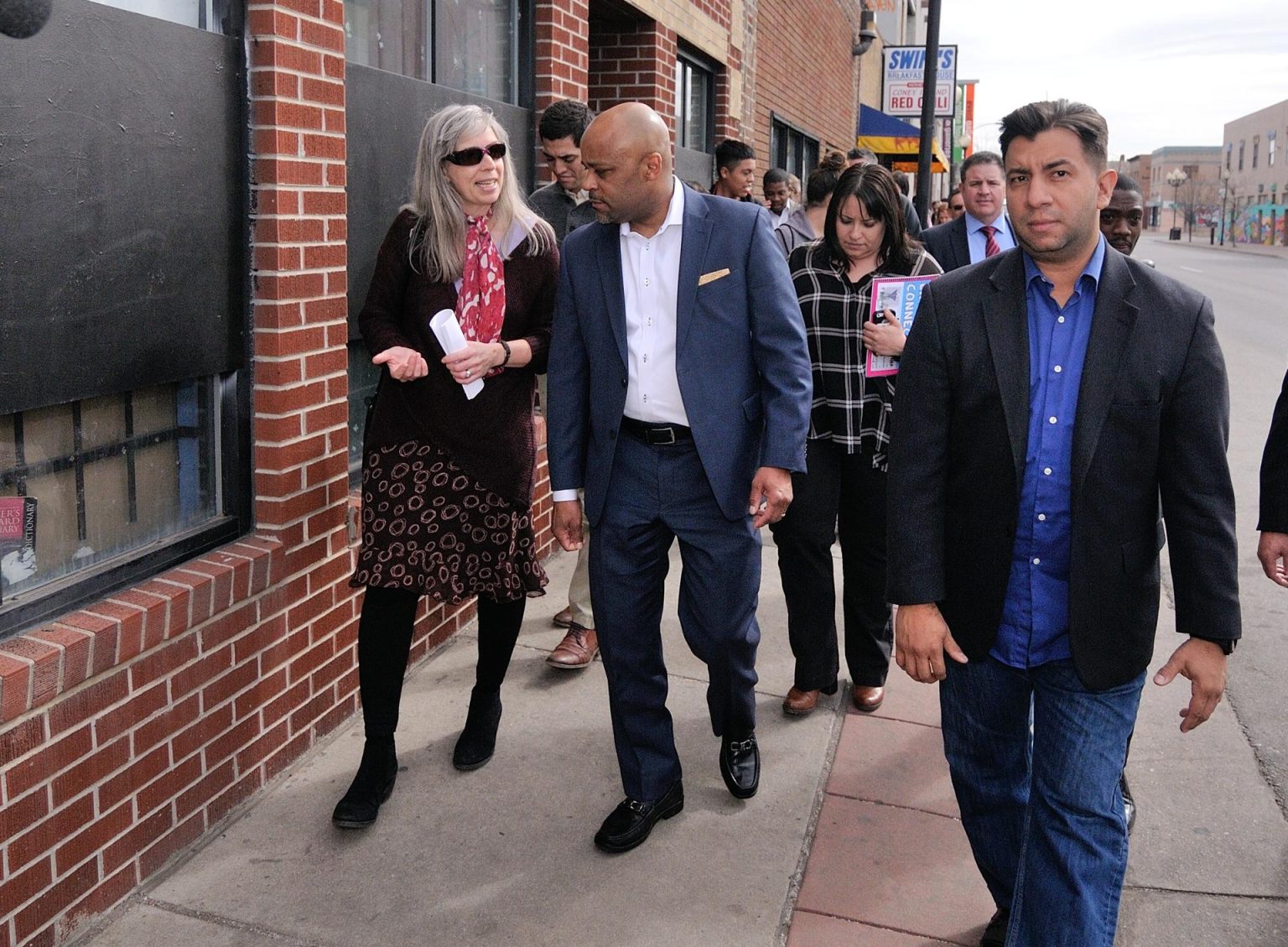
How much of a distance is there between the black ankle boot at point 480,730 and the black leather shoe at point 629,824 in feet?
2.01

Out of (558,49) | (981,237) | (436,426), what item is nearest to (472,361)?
(436,426)

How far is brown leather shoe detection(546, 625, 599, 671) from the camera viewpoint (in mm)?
5105

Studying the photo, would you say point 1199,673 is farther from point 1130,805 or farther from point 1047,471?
point 1130,805

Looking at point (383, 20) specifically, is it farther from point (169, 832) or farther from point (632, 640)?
point (169, 832)

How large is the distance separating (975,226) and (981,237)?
0.18ft

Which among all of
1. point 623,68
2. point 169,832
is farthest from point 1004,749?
point 623,68

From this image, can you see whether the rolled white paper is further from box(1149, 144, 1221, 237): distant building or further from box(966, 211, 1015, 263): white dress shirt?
box(1149, 144, 1221, 237): distant building

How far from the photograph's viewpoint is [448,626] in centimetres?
Result: 545

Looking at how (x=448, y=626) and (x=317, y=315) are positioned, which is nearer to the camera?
(x=317, y=315)

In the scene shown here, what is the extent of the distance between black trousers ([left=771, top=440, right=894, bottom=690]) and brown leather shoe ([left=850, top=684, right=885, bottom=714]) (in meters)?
0.02

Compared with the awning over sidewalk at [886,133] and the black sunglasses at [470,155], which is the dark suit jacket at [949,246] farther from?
the awning over sidewalk at [886,133]

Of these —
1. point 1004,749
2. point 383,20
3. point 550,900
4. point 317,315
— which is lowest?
point 550,900

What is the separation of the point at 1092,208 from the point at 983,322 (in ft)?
1.05

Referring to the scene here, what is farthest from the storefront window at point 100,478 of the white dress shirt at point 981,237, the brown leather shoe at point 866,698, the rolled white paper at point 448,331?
the white dress shirt at point 981,237
